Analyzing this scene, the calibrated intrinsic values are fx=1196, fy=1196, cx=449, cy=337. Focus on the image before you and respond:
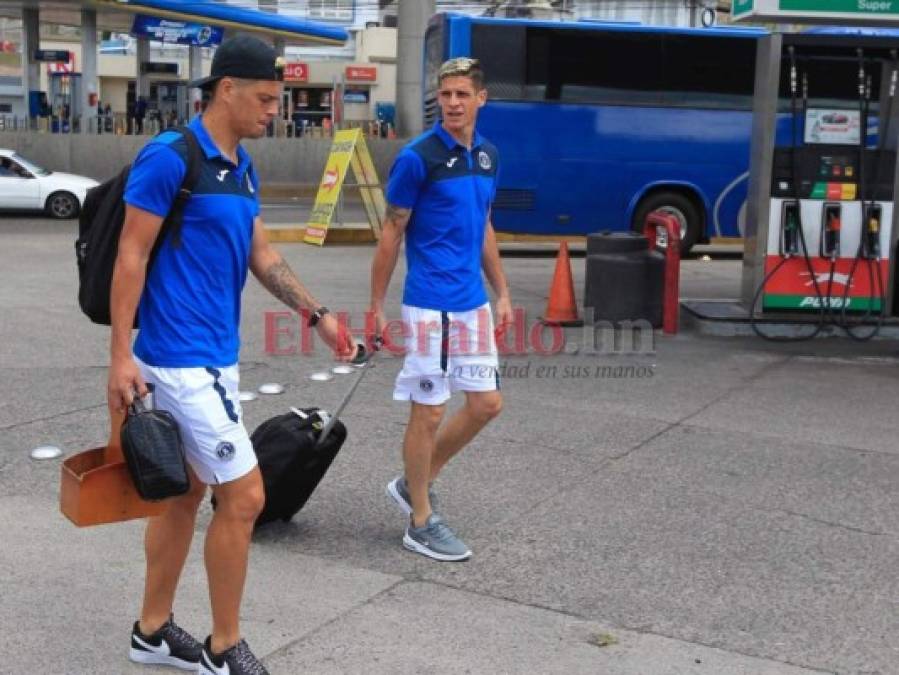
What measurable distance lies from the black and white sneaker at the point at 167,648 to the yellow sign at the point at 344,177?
13.6 metres

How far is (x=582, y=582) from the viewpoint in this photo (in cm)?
473

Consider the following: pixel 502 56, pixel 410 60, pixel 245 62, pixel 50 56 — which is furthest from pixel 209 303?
pixel 50 56

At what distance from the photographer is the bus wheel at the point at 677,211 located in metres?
17.8

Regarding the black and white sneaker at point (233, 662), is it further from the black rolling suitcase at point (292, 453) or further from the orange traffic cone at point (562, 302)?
the orange traffic cone at point (562, 302)

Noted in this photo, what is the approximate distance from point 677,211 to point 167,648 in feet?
48.9

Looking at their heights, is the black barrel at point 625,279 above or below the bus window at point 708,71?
below

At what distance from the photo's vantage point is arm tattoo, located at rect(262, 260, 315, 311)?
392 centimetres

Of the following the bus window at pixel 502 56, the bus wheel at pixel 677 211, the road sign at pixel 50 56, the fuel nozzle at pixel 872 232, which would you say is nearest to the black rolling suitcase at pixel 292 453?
the fuel nozzle at pixel 872 232

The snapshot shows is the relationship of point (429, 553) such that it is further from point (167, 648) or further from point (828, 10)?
point (828, 10)

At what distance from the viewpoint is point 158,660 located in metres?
3.90

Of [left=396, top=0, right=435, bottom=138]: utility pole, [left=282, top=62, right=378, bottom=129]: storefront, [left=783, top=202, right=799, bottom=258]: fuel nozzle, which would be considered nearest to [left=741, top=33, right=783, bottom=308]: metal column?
[left=783, top=202, right=799, bottom=258]: fuel nozzle

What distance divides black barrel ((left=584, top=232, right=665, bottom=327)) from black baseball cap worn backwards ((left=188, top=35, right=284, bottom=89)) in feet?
24.5

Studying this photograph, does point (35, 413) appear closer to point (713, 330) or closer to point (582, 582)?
point (582, 582)

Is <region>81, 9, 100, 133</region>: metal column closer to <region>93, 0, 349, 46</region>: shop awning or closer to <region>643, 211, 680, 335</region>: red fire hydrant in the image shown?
<region>93, 0, 349, 46</region>: shop awning
